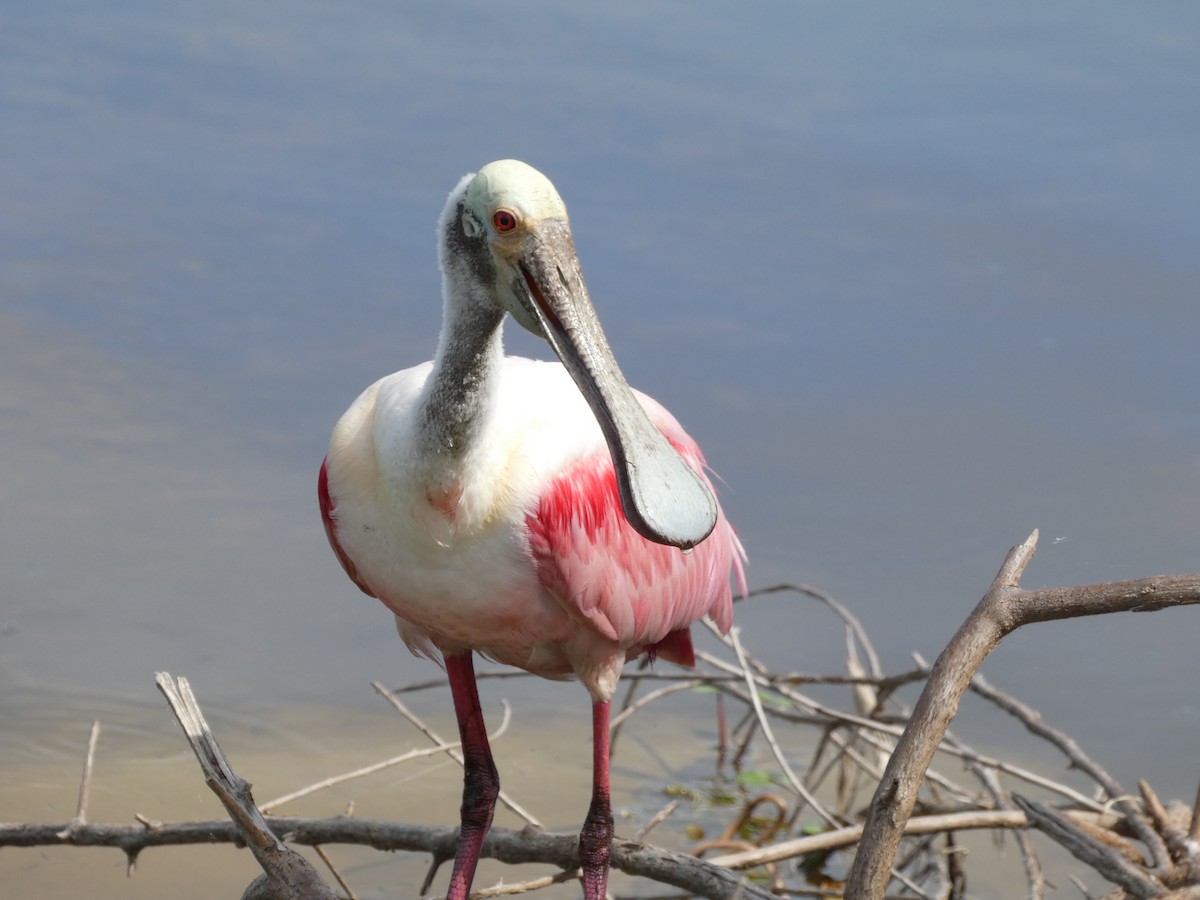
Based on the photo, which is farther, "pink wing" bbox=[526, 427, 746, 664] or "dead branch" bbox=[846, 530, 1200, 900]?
"pink wing" bbox=[526, 427, 746, 664]

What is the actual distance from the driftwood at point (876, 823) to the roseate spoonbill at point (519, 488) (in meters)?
0.26

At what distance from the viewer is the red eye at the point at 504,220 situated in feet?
9.28

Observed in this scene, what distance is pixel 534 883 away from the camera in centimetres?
330

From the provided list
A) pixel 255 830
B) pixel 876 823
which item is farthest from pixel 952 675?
pixel 255 830

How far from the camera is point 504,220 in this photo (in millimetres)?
2838

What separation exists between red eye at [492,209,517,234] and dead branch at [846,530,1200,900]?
100 cm

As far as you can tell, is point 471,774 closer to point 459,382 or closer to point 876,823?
point 459,382

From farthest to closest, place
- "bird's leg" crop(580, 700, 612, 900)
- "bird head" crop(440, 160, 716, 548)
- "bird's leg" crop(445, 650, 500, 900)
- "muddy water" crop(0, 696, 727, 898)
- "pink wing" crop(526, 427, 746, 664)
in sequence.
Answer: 1. "muddy water" crop(0, 696, 727, 898)
2. "bird's leg" crop(445, 650, 500, 900)
3. "bird's leg" crop(580, 700, 612, 900)
4. "pink wing" crop(526, 427, 746, 664)
5. "bird head" crop(440, 160, 716, 548)

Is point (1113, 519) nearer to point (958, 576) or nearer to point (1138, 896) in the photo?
point (958, 576)

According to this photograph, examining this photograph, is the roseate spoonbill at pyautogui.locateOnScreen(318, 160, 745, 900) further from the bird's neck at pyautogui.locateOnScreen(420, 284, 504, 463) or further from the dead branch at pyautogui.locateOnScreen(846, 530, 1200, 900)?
the dead branch at pyautogui.locateOnScreen(846, 530, 1200, 900)

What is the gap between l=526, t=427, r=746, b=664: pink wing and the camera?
3.24 m

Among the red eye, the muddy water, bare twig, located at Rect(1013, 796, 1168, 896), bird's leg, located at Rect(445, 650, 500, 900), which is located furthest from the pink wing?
the muddy water

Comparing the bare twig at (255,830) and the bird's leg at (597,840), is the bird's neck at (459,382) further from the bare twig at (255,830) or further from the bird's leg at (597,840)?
the bird's leg at (597,840)

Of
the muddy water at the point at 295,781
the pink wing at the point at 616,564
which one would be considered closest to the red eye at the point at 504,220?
the pink wing at the point at 616,564
